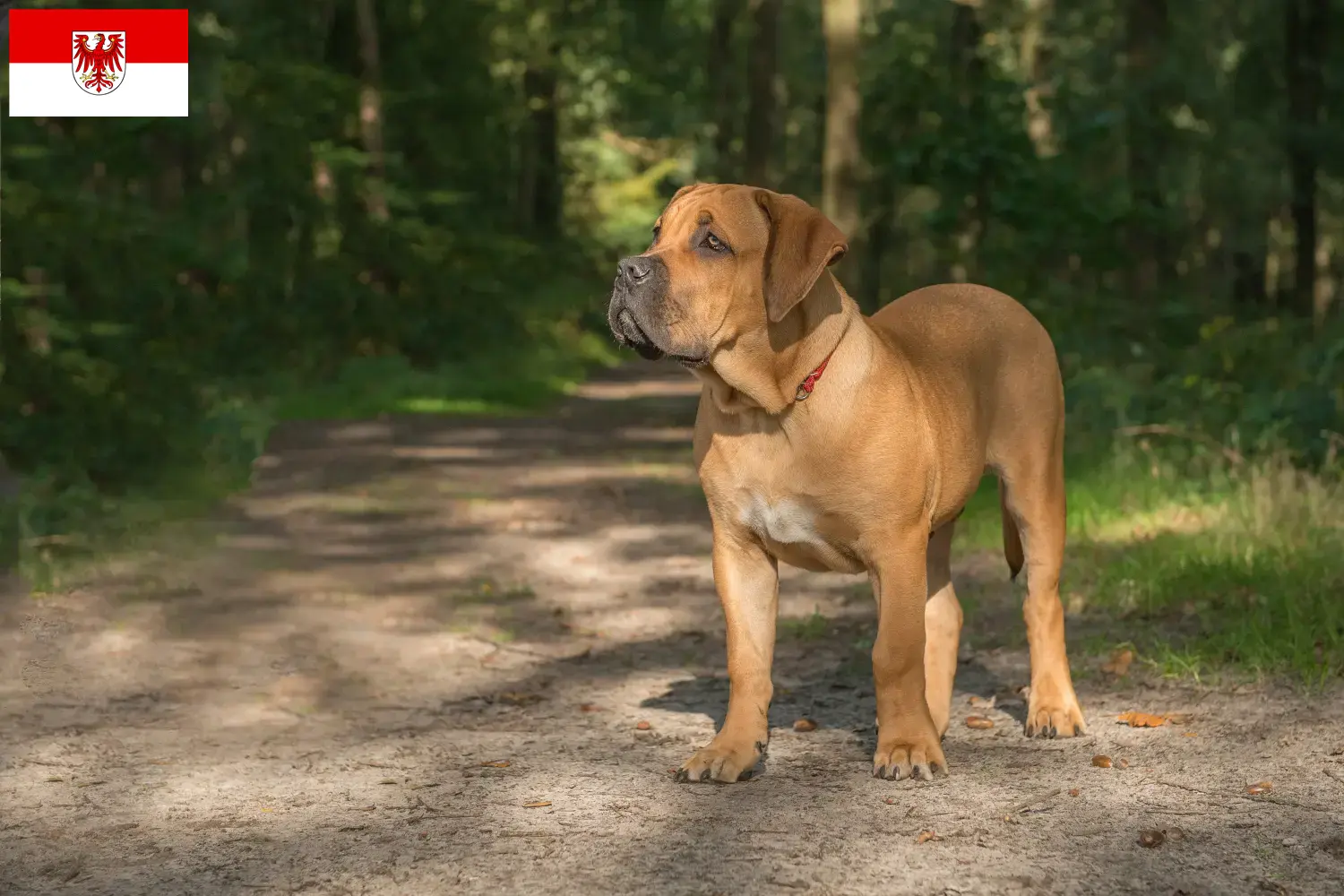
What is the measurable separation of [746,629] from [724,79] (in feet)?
108

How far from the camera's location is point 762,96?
1054 inches

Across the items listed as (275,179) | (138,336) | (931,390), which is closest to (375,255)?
(275,179)

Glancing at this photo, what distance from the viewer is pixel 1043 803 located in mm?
4867

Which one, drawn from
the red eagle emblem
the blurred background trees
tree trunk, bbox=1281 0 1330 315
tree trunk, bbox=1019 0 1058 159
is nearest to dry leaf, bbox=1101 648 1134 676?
the blurred background trees

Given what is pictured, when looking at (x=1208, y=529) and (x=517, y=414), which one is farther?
(x=517, y=414)

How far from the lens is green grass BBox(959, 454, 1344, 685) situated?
6746 mm

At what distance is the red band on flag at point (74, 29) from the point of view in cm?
933

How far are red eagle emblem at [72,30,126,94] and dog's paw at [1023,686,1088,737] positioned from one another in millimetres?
7308

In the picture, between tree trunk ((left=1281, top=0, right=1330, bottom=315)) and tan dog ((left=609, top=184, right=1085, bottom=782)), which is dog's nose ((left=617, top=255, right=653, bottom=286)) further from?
tree trunk ((left=1281, top=0, right=1330, bottom=315))

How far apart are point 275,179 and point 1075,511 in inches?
594

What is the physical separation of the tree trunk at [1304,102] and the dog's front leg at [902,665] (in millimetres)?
19997

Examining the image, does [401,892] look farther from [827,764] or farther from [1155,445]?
[1155,445]

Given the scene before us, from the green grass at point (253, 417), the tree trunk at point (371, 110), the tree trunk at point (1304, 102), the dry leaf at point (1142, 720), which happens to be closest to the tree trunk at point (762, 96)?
the green grass at point (253, 417)

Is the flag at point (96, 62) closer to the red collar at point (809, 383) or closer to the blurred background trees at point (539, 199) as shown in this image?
the blurred background trees at point (539, 199)
